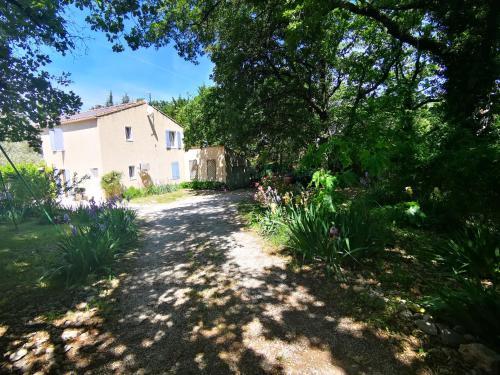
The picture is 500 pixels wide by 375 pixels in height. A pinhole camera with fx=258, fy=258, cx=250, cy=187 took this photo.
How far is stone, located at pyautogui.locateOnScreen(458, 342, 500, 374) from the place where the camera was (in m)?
1.92

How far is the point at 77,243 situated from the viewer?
14.2 ft

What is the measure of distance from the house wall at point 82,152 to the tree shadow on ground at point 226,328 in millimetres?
13088

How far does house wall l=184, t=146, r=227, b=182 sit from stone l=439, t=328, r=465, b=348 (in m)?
17.2

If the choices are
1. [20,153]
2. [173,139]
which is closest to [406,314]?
[173,139]

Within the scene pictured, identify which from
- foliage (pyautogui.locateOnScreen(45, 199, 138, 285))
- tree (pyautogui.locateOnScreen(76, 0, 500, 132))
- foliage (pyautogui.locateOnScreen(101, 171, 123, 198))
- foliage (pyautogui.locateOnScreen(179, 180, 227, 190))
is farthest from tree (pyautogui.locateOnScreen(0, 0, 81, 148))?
→ foliage (pyautogui.locateOnScreen(179, 180, 227, 190))

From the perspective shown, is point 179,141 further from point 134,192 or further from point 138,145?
point 134,192

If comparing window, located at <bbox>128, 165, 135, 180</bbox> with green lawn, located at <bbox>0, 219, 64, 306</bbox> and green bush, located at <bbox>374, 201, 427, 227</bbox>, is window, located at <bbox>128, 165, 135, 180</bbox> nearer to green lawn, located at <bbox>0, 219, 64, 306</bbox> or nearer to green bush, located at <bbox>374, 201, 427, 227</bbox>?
green lawn, located at <bbox>0, 219, 64, 306</bbox>

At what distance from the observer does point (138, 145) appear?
17.5 meters

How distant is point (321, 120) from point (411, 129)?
7.38 m

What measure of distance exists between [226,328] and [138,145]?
17.0m

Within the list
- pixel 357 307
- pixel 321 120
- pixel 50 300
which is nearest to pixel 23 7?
pixel 50 300

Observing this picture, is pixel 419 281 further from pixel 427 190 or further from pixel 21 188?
pixel 21 188

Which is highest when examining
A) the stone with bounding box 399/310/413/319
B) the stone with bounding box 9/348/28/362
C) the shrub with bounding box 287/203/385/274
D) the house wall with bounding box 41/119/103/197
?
the house wall with bounding box 41/119/103/197

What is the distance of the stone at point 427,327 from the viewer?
243 centimetres
